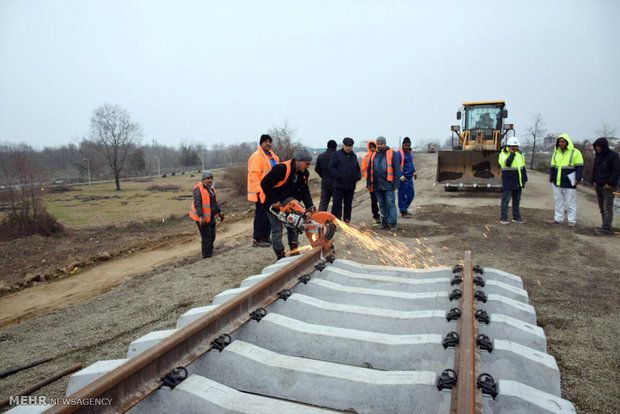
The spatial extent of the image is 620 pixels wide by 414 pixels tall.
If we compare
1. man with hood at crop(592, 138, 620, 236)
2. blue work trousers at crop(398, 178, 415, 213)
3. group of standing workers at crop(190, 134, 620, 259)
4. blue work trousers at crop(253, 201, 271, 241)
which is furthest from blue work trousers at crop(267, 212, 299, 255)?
man with hood at crop(592, 138, 620, 236)

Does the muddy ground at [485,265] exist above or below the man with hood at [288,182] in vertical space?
below

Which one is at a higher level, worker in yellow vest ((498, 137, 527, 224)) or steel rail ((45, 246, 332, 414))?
worker in yellow vest ((498, 137, 527, 224))

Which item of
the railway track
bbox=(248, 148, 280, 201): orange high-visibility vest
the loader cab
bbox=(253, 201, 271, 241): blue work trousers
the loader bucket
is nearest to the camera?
the railway track

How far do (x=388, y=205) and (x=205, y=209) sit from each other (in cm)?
416

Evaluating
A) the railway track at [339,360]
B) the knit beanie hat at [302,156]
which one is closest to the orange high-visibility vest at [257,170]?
the knit beanie hat at [302,156]

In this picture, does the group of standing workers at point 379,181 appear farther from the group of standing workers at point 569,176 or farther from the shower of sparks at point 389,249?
the shower of sparks at point 389,249

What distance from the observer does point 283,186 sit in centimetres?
565

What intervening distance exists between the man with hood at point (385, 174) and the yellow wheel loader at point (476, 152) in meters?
6.72

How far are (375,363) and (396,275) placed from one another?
1869 millimetres

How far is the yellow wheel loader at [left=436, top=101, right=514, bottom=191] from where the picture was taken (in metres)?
14.7

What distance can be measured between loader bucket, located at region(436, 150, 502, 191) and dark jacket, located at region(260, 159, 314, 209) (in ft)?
33.8

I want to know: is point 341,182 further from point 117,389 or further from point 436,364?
point 117,389

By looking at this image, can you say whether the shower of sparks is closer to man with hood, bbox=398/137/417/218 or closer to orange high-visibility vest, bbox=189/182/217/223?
man with hood, bbox=398/137/417/218

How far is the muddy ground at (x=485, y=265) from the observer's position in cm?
334
